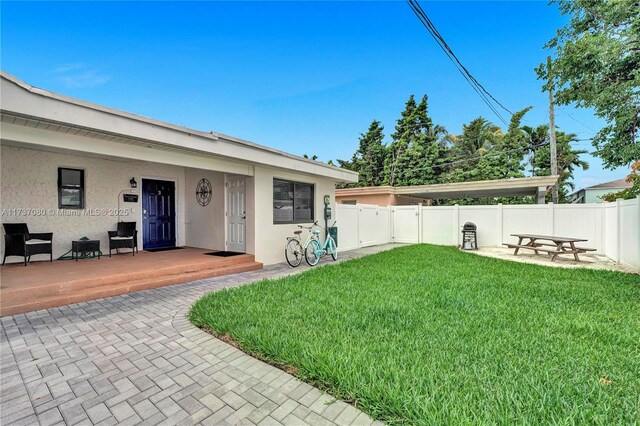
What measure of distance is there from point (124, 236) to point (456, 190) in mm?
12642

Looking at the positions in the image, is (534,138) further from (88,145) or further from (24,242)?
(24,242)

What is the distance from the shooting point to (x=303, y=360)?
2504mm

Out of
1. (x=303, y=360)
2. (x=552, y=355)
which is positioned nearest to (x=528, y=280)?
(x=552, y=355)

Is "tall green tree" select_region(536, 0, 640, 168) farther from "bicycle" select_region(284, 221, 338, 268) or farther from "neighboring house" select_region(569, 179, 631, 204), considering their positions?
"neighboring house" select_region(569, 179, 631, 204)

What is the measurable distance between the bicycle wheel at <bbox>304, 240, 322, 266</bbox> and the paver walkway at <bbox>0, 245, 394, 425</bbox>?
13.4 ft

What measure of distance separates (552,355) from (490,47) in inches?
374

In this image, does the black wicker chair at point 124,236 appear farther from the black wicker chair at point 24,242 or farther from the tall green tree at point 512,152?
the tall green tree at point 512,152

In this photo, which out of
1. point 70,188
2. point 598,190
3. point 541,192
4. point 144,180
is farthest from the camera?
point 598,190

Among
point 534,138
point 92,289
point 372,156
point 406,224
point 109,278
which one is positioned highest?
point 534,138

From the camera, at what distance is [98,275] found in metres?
4.86

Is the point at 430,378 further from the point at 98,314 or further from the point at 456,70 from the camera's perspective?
the point at 456,70

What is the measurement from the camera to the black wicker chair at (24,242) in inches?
212

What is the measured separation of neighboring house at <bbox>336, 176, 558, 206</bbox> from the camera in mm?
11375

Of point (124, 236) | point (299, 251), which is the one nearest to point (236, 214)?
point (299, 251)
